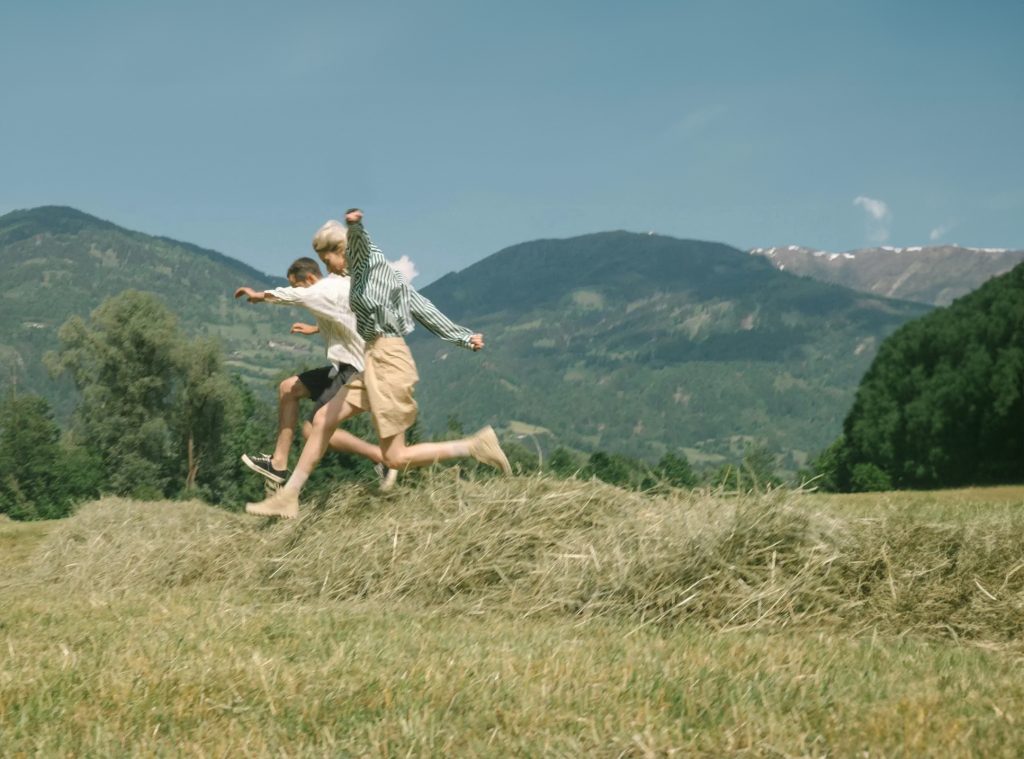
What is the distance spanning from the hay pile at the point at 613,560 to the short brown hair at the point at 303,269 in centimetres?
191

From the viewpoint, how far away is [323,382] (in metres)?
9.12

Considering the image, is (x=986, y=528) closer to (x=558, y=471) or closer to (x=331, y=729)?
(x=558, y=471)

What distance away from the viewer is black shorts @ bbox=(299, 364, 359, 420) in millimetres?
8844

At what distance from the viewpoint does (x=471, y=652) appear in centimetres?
494

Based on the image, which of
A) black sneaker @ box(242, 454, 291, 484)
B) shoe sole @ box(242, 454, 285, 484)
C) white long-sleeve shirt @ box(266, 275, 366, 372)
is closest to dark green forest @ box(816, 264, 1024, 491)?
black sneaker @ box(242, 454, 291, 484)


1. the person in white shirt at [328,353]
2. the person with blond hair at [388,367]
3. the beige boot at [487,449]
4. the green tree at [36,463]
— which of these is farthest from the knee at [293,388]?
the green tree at [36,463]

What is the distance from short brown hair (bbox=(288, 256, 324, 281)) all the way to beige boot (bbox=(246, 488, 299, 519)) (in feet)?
5.82

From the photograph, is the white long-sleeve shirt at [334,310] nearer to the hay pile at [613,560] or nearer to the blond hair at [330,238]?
the blond hair at [330,238]

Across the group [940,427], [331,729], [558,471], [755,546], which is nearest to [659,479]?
[558,471]

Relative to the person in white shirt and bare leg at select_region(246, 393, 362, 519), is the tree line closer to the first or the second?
the person in white shirt

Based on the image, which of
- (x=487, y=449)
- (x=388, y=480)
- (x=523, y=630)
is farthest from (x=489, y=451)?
(x=523, y=630)

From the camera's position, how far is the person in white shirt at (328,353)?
859 cm

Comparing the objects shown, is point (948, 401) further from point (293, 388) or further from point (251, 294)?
point (251, 294)

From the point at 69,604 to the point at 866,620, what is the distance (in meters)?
4.65
